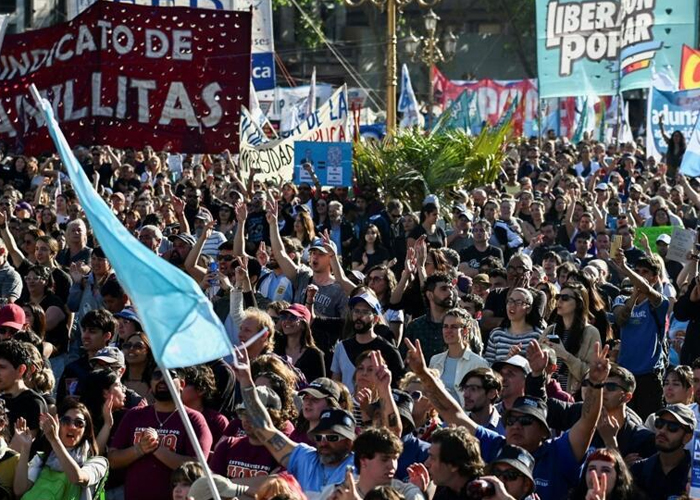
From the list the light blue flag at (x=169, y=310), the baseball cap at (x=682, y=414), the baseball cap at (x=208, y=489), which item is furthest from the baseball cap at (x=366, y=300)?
the light blue flag at (x=169, y=310)

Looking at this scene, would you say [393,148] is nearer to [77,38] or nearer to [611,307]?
[77,38]

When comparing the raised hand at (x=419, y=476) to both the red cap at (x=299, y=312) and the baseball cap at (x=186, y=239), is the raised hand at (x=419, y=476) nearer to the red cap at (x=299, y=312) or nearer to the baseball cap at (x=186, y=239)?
the red cap at (x=299, y=312)

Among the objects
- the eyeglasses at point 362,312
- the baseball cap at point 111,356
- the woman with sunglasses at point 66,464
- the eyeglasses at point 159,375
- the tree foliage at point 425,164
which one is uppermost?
the tree foliage at point 425,164

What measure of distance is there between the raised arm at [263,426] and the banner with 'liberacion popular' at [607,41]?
881 inches

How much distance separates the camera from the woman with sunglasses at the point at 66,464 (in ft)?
23.2

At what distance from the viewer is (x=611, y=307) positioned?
→ 1154cm

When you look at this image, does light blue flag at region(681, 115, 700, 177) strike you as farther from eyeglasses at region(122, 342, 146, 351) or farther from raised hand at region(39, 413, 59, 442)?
raised hand at region(39, 413, 59, 442)

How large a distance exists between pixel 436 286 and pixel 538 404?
2.86 m

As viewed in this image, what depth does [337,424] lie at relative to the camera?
6.77 m

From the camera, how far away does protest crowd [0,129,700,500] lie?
6797 mm

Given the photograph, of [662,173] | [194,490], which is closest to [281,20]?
[662,173]

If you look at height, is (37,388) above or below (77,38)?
below

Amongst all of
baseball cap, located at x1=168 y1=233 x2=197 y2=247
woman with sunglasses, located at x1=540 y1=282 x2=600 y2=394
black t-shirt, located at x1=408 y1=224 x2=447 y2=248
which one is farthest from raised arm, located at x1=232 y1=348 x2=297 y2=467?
black t-shirt, located at x1=408 y1=224 x2=447 y2=248

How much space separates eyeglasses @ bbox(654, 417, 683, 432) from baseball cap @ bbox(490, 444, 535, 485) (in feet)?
3.53
